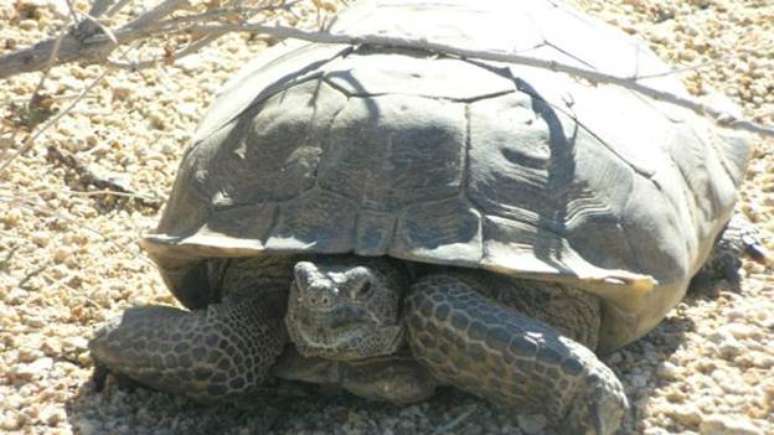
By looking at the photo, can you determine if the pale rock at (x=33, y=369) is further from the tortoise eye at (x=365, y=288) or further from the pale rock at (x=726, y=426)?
the pale rock at (x=726, y=426)

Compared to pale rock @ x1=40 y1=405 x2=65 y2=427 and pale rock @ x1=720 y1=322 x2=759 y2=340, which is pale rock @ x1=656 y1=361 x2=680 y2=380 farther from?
pale rock @ x1=40 y1=405 x2=65 y2=427

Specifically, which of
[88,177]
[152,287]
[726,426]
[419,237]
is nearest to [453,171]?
[419,237]

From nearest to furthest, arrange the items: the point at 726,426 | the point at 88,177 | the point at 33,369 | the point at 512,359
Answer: the point at 512,359
the point at 726,426
the point at 33,369
the point at 88,177

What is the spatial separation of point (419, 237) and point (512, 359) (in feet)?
1.40

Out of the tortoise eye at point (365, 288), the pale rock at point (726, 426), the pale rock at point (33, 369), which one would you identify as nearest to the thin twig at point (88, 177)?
the pale rock at point (33, 369)

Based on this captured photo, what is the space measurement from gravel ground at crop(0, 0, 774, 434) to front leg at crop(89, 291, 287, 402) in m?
0.12

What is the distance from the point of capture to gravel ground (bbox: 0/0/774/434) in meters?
4.63

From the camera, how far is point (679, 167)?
5.20 metres

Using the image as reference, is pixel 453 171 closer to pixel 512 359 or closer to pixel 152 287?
pixel 512 359

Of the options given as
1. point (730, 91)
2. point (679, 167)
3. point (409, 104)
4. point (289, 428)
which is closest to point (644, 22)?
point (730, 91)

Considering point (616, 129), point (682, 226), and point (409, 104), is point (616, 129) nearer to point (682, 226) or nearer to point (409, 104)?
point (682, 226)

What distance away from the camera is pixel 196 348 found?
458 cm

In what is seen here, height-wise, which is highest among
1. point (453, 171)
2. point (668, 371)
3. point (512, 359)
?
point (453, 171)

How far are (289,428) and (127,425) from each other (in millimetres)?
480
